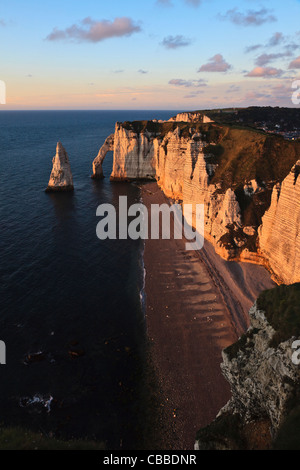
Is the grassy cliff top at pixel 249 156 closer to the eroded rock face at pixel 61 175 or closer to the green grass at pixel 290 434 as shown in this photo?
the green grass at pixel 290 434

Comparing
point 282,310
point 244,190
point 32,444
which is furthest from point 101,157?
point 32,444

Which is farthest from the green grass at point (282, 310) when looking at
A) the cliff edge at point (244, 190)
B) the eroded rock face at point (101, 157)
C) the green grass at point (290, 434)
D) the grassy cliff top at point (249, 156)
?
the eroded rock face at point (101, 157)

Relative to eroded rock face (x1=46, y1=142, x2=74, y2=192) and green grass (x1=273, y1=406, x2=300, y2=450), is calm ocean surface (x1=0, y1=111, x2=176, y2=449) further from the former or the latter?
eroded rock face (x1=46, y1=142, x2=74, y2=192)

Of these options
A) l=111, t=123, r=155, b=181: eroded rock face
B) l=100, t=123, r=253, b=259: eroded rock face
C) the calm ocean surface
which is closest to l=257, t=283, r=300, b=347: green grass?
the calm ocean surface

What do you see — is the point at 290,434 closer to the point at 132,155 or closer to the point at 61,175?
the point at 61,175
